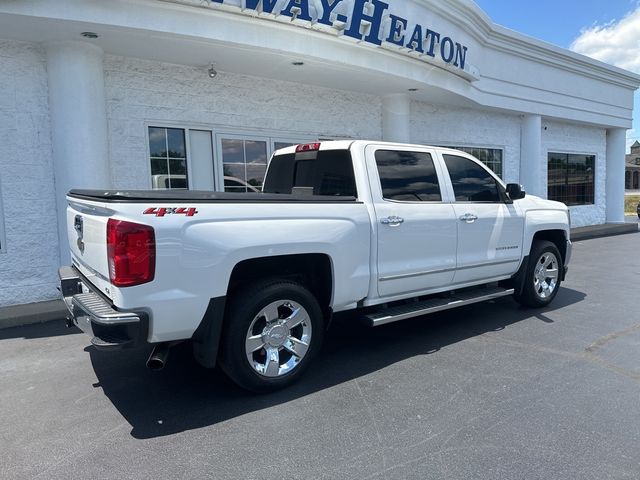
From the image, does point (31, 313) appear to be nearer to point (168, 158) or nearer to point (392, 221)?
point (168, 158)

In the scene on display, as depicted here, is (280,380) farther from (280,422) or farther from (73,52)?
(73,52)

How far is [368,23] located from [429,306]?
17.7ft

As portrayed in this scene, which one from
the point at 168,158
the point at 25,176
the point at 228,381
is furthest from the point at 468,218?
the point at 25,176

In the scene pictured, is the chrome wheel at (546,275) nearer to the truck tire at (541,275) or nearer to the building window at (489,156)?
the truck tire at (541,275)

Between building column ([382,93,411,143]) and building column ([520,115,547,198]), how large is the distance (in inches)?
206

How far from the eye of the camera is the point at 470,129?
496 inches

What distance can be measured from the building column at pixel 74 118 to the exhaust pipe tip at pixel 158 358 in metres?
4.16

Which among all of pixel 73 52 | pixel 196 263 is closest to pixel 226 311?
pixel 196 263

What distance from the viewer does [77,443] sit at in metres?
3.16

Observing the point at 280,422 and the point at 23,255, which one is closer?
the point at 280,422

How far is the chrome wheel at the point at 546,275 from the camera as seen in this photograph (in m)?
6.11

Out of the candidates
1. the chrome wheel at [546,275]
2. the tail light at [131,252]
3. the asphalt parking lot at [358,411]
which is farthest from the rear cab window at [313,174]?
the chrome wheel at [546,275]

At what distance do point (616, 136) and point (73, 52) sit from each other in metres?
18.1

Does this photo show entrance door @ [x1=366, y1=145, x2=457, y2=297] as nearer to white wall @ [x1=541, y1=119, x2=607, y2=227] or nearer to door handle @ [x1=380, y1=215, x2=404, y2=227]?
door handle @ [x1=380, y1=215, x2=404, y2=227]
